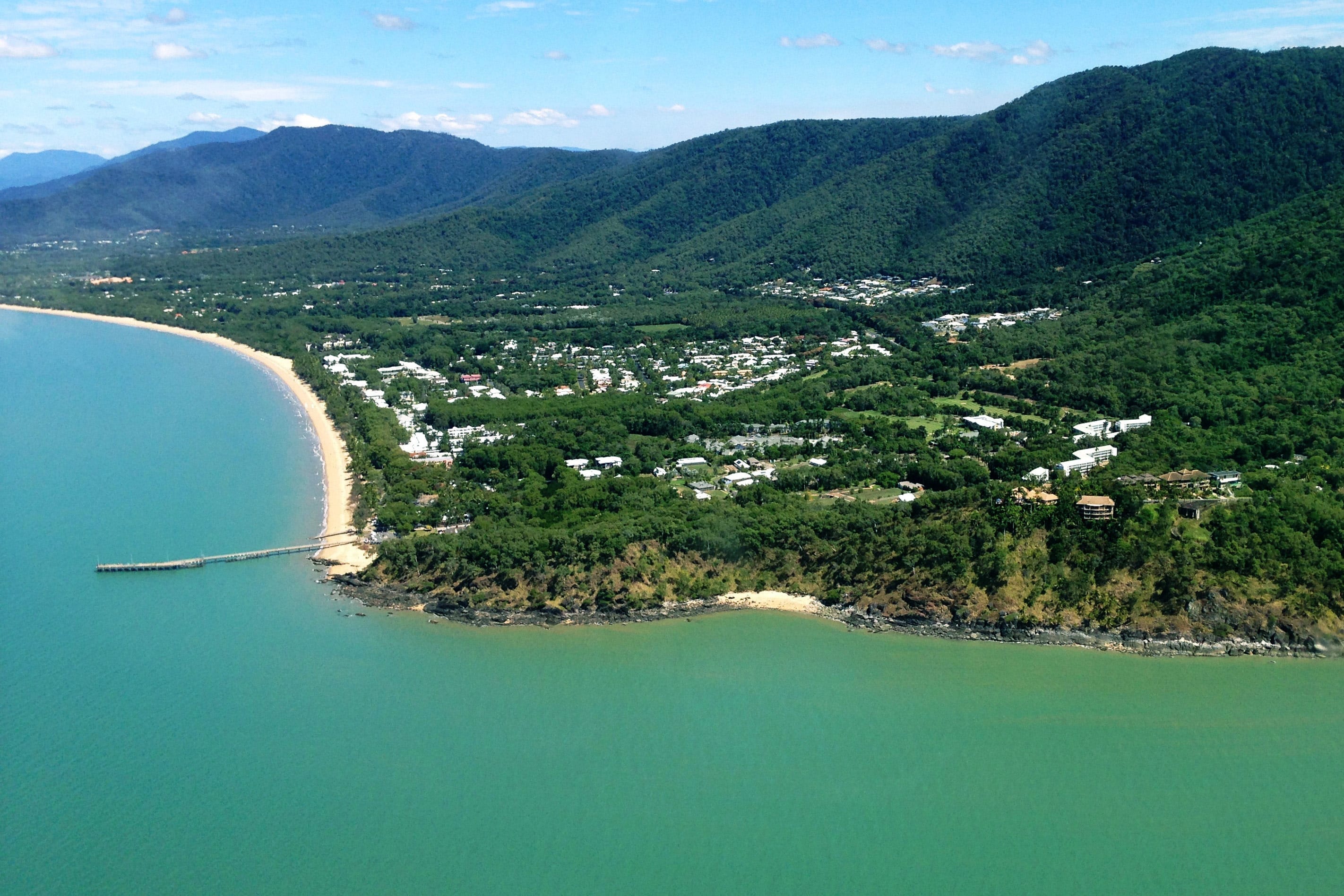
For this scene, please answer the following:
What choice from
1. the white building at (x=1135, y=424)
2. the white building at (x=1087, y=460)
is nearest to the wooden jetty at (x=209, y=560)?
the white building at (x=1087, y=460)

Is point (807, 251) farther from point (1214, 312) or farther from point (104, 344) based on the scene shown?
point (104, 344)

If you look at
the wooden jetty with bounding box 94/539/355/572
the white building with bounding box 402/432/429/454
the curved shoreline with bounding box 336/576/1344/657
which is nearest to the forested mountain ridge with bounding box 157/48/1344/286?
the white building with bounding box 402/432/429/454

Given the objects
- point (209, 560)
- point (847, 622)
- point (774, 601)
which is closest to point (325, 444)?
point (209, 560)

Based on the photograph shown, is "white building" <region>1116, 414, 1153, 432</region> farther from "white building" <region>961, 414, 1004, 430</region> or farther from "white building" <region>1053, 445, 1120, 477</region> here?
"white building" <region>961, 414, 1004, 430</region>

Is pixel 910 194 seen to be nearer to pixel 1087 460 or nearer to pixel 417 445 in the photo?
pixel 1087 460

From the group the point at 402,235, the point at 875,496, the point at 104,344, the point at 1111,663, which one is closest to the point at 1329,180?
the point at 875,496
